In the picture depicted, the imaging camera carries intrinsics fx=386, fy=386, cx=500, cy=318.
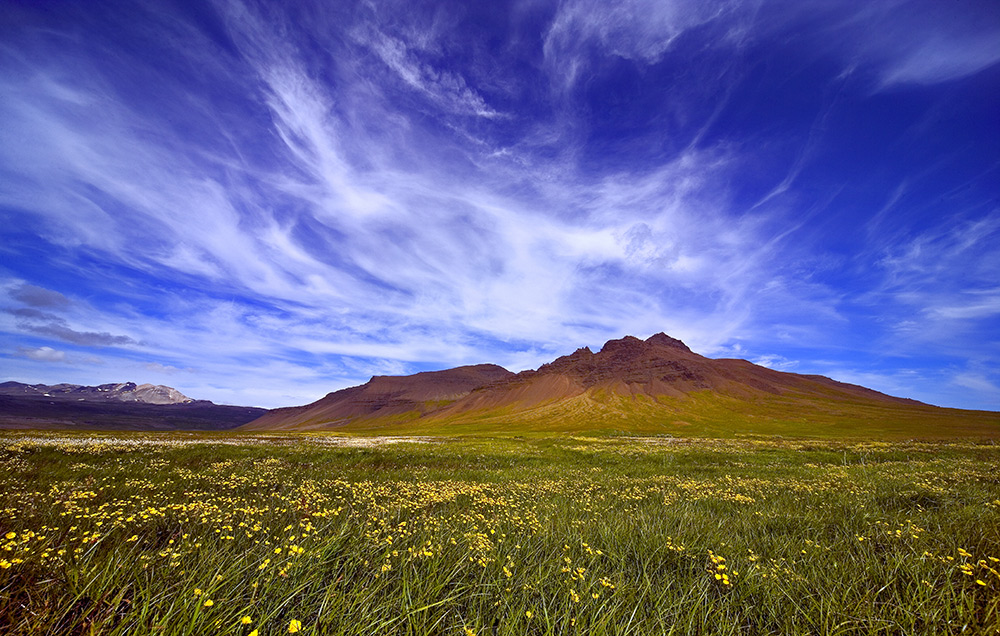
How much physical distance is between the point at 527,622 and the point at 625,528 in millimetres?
4063

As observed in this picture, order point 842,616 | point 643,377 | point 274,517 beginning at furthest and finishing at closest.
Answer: point 643,377 → point 274,517 → point 842,616

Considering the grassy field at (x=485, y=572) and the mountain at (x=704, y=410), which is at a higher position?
the mountain at (x=704, y=410)

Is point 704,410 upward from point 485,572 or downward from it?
upward

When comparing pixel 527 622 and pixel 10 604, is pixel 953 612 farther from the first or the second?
pixel 10 604

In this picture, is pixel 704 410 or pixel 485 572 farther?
pixel 704 410

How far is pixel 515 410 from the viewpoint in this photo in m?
177

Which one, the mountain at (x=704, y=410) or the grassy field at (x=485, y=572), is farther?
the mountain at (x=704, y=410)

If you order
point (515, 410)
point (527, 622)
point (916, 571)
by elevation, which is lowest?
point (527, 622)

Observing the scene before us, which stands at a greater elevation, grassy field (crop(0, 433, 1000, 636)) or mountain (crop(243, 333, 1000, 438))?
mountain (crop(243, 333, 1000, 438))

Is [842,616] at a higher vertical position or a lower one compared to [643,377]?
lower

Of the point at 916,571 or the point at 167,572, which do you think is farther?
the point at 916,571

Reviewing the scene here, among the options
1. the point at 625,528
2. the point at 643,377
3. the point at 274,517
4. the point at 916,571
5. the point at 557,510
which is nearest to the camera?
the point at 916,571

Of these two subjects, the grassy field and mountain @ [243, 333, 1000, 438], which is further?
mountain @ [243, 333, 1000, 438]

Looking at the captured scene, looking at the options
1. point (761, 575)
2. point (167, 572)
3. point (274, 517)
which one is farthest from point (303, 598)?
point (761, 575)
